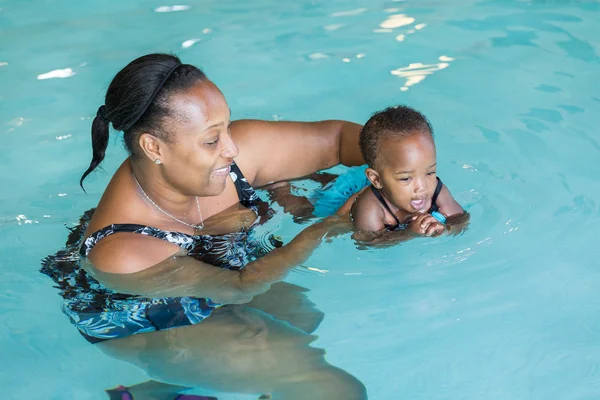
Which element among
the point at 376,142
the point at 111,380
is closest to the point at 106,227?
the point at 111,380

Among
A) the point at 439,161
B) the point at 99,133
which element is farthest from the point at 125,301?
the point at 439,161

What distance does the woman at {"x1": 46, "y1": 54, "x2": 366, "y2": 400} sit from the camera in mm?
2828

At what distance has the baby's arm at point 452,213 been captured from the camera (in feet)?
11.4

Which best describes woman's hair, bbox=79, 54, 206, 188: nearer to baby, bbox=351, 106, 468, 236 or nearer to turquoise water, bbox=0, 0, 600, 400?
baby, bbox=351, 106, 468, 236

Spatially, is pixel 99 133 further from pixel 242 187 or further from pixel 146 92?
pixel 242 187

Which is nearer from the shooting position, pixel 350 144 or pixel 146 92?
pixel 146 92

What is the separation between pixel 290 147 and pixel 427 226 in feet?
2.37

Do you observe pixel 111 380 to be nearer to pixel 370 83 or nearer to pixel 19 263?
pixel 19 263

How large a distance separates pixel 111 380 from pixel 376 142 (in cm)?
149

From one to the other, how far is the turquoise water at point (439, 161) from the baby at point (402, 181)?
268mm

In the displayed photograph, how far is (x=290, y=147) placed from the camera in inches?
138

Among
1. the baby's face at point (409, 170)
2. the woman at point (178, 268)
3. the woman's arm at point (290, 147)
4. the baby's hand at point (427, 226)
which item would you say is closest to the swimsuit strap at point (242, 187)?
the woman's arm at point (290, 147)

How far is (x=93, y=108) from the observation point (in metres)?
5.21

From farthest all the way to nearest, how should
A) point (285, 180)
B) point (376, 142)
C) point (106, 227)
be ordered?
point (285, 180) < point (376, 142) < point (106, 227)
